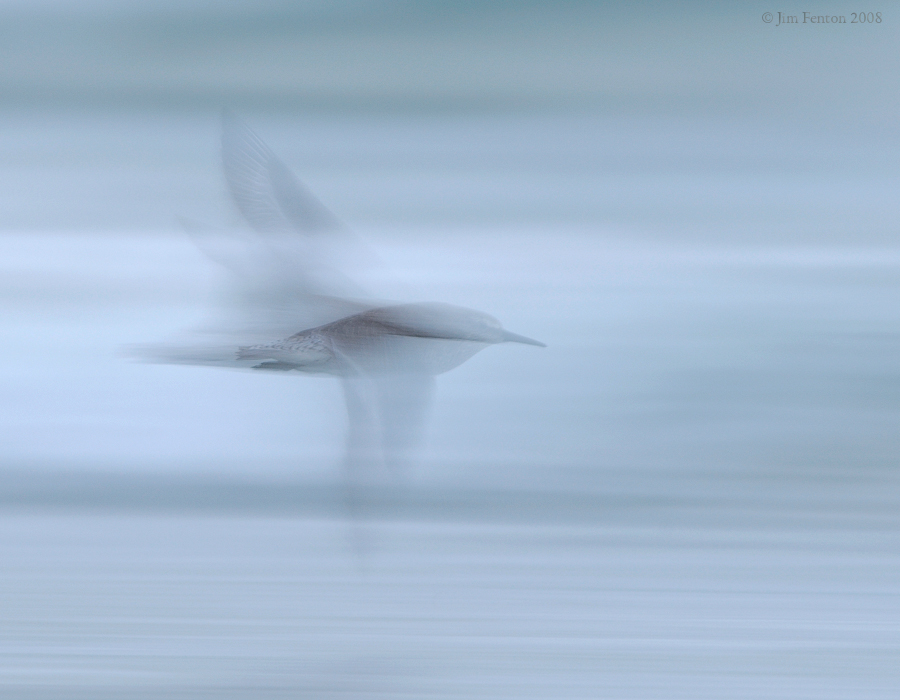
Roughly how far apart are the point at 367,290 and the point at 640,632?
54 cm

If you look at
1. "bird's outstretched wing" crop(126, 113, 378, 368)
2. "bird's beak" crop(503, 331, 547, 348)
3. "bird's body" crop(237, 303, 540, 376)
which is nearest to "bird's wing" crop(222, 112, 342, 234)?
"bird's outstretched wing" crop(126, 113, 378, 368)

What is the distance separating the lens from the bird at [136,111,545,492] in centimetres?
108

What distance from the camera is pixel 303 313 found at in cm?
111

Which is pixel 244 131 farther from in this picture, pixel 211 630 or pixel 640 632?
pixel 640 632

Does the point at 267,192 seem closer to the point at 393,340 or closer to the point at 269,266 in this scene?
the point at 269,266

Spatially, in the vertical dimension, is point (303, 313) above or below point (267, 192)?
below

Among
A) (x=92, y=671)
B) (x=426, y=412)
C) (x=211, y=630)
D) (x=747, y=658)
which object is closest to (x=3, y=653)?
(x=92, y=671)

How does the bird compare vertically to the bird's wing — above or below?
below

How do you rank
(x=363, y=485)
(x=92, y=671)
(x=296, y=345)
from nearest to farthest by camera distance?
(x=92, y=671) → (x=363, y=485) → (x=296, y=345)

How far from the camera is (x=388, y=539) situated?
976 mm

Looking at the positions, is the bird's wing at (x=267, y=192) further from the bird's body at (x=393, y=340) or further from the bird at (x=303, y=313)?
the bird's body at (x=393, y=340)

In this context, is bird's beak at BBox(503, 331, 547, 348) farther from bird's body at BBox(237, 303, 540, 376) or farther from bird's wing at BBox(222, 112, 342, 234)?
bird's wing at BBox(222, 112, 342, 234)

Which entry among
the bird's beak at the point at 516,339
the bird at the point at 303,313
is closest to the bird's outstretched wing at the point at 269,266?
the bird at the point at 303,313

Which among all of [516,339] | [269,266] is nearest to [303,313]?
[269,266]
